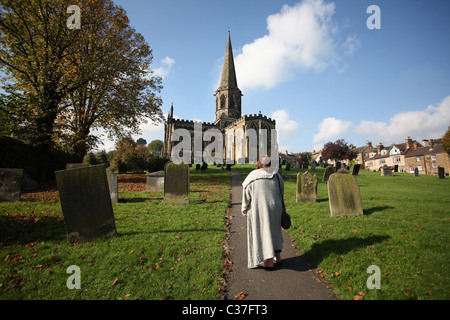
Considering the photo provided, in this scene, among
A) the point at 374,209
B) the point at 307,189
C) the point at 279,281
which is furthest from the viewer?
the point at 307,189

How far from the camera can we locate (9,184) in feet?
25.3

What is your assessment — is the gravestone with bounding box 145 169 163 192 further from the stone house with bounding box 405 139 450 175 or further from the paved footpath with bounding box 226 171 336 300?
the stone house with bounding box 405 139 450 175

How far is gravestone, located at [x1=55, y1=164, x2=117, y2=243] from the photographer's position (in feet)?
14.4

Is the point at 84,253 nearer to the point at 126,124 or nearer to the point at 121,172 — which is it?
the point at 126,124

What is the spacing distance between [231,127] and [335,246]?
44.6m

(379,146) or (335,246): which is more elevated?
(379,146)

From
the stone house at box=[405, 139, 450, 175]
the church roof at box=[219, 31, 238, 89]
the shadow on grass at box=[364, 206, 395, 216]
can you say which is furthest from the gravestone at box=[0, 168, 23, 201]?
the church roof at box=[219, 31, 238, 89]

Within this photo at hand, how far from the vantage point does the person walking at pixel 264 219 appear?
3.40 metres

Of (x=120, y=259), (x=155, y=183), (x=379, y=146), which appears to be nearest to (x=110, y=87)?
(x=155, y=183)

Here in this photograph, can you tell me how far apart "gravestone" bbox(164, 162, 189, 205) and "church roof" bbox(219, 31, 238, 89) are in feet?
155

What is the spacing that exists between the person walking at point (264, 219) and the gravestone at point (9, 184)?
9.94 m

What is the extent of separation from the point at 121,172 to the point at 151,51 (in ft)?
45.6

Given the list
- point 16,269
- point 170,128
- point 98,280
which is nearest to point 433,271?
point 98,280

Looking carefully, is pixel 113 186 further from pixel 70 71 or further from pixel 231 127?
pixel 231 127
